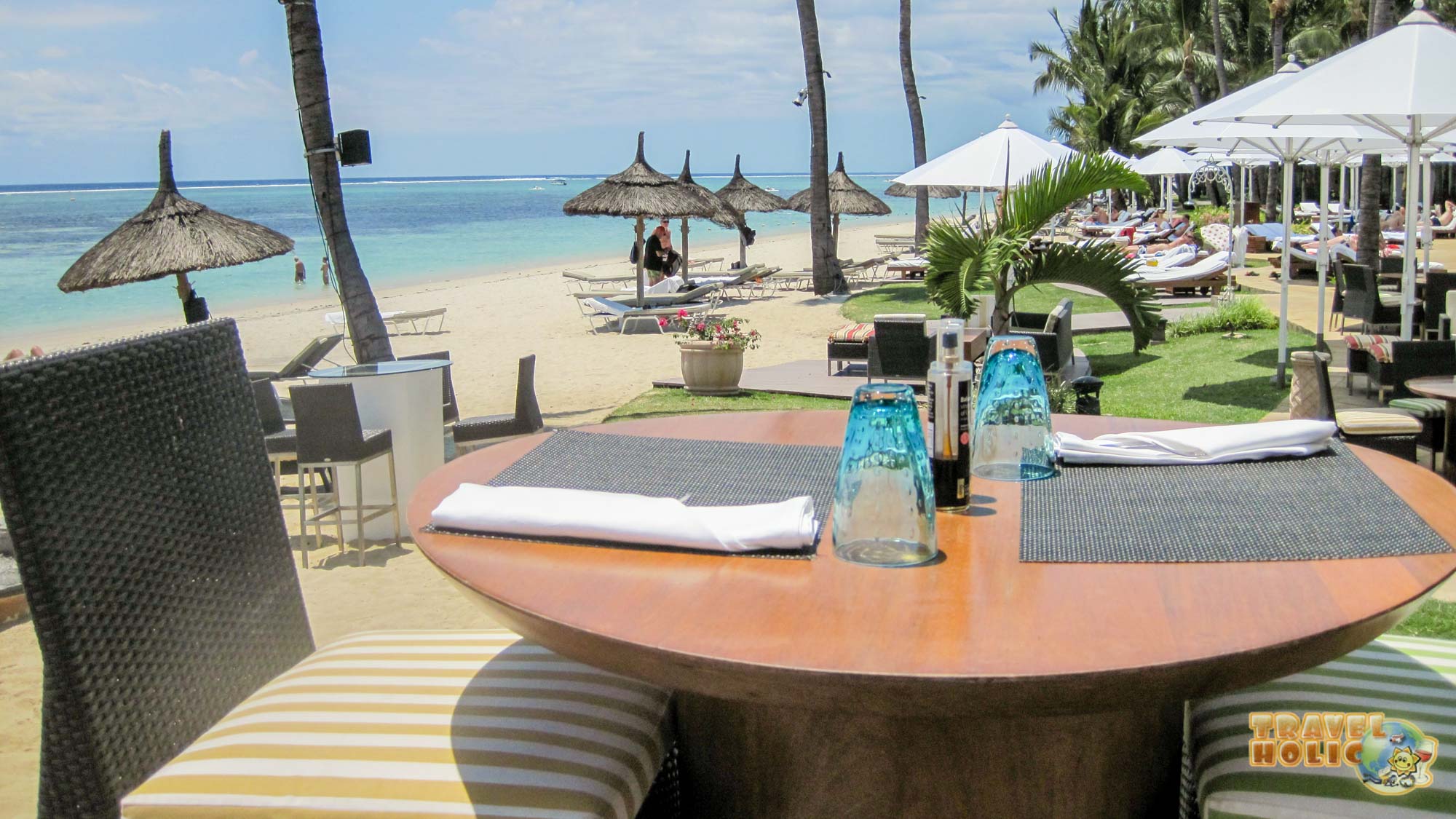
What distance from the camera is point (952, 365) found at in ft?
6.08

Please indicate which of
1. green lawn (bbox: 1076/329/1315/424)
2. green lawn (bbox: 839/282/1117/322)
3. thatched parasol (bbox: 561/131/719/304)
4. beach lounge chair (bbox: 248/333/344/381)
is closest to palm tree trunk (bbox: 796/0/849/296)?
green lawn (bbox: 839/282/1117/322)

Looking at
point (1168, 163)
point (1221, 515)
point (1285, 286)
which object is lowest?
point (1285, 286)

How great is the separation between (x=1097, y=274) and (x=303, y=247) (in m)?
45.9

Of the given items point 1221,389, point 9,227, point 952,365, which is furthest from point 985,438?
point 9,227

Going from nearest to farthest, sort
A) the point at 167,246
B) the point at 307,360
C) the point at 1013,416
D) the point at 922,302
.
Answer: the point at 1013,416 → the point at 167,246 → the point at 307,360 → the point at 922,302

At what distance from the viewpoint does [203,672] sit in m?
2.00

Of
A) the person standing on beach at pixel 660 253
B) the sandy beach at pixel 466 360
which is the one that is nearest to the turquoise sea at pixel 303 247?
the sandy beach at pixel 466 360

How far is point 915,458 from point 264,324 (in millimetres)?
22366

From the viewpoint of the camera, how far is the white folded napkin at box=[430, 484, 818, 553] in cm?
166

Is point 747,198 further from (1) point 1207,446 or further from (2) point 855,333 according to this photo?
(1) point 1207,446

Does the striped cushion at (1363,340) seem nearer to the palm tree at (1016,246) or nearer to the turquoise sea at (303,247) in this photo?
the palm tree at (1016,246)

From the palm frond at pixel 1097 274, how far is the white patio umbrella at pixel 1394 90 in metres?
1.22

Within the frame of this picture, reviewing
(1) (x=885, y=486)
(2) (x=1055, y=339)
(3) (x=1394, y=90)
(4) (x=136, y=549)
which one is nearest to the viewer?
(1) (x=885, y=486)

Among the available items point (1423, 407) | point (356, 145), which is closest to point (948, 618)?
point (1423, 407)
